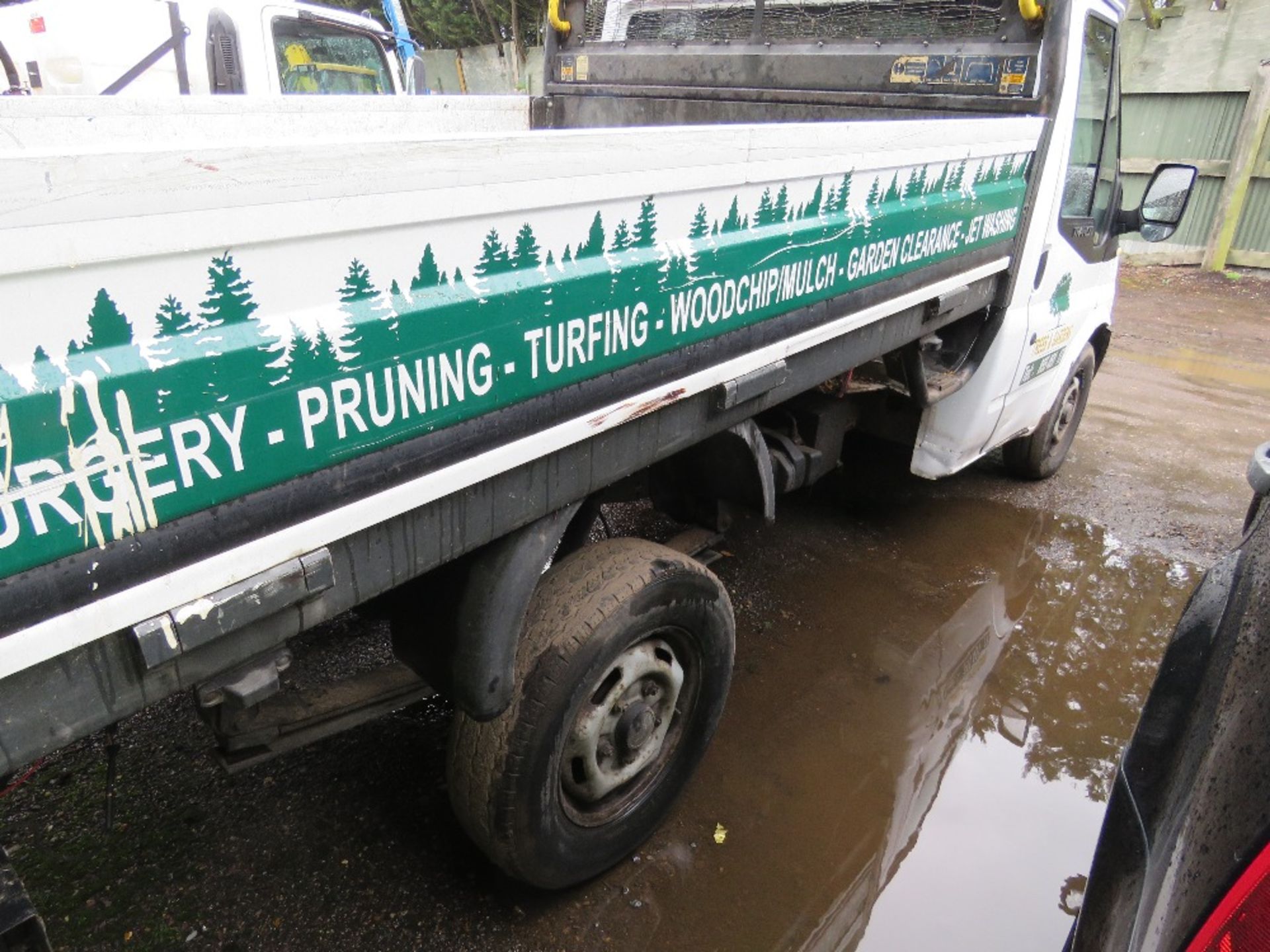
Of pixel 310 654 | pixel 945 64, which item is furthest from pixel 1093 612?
pixel 310 654

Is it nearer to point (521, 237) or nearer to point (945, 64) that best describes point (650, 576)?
point (521, 237)

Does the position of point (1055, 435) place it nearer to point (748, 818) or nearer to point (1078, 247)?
point (1078, 247)

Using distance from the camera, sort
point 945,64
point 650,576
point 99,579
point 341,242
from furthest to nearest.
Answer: point 945,64
point 650,576
point 341,242
point 99,579

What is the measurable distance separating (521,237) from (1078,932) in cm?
162

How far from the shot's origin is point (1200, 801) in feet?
4.14

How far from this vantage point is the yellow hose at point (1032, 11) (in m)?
3.04

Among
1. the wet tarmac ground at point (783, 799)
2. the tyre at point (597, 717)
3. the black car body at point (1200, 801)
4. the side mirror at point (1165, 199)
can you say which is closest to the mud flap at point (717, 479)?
the tyre at point (597, 717)

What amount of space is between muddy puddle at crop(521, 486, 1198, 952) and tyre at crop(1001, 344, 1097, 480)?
1.56 feet

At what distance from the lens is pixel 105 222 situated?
100cm

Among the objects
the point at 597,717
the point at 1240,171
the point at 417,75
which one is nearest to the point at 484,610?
the point at 597,717

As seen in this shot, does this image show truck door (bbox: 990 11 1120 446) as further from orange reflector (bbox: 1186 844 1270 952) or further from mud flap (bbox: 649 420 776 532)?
orange reflector (bbox: 1186 844 1270 952)

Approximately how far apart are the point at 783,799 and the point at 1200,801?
4.89ft

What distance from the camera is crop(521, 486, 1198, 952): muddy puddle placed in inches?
89.4

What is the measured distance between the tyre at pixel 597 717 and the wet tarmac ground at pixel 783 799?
23 cm
